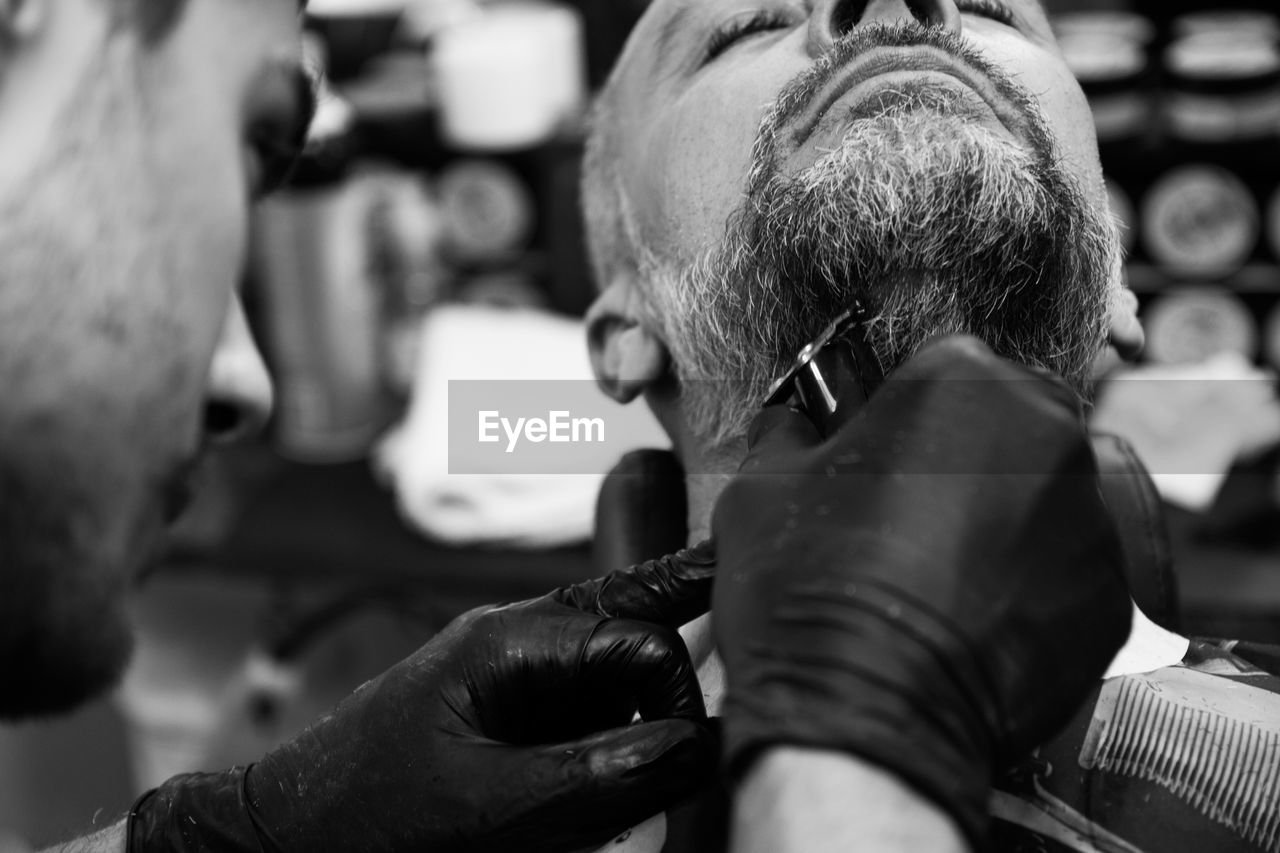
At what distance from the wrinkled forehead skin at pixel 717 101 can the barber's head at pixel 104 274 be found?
470mm

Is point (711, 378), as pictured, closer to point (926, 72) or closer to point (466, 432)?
point (926, 72)

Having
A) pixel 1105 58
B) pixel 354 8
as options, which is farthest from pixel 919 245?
pixel 354 8

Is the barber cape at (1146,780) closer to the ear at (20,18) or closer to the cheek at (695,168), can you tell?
the cheek at (695,168)

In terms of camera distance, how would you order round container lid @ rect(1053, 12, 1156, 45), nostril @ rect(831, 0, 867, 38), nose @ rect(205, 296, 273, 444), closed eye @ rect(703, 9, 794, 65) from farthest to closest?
round container lid @ rect(1053, 12, 1156, 45) → nose @ rect(205, 296, 273, 444) → closed eye @ rect(703, 9, 794, 65) → nostril @ rect(831, 0, 867, 38)

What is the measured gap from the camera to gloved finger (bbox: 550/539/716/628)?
114 centimetres

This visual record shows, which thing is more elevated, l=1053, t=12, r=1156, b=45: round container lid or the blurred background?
l=1053, t=12, r=1156, b=45: round container lid

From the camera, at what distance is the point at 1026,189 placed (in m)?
1.18

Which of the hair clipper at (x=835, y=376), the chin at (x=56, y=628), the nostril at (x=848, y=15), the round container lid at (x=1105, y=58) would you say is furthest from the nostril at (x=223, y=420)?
the round container lid at (x=1105, y=58)

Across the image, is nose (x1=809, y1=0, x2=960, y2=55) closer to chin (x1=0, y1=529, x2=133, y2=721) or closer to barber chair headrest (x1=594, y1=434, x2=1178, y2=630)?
barber chair headrest (x1=594, y1=434, x2=1178, y2=630)

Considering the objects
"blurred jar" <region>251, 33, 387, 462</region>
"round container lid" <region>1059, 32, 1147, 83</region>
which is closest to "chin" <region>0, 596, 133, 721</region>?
"blurred jar" <region>251, 33, 387, 462</region>

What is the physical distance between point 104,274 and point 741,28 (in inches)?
32.3

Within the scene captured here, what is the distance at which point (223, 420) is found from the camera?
1647 millimetres

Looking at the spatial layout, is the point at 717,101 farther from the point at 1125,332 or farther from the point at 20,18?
the point at 20,18

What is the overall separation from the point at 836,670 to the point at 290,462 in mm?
2284
